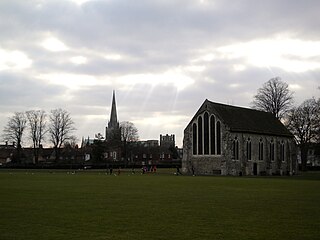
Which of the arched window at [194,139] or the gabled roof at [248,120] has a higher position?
the gabled roof at [248,120]

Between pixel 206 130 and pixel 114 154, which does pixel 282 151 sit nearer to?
pixel 206 130

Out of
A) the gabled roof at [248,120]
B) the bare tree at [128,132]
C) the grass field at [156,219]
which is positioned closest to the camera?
the grass field at [156,219]

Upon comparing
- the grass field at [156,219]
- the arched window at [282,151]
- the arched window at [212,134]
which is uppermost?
the arched window at [212,134]

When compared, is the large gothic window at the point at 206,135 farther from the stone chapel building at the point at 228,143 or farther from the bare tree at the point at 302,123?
the bare tree at the point at 302,123

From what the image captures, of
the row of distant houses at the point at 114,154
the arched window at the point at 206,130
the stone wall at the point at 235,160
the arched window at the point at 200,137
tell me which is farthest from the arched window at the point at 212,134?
the row of distant houses at the point at 114,154

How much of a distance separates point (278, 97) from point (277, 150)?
33.3ft

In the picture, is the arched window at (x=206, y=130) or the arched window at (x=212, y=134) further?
the arched window at (x=206, y=130)

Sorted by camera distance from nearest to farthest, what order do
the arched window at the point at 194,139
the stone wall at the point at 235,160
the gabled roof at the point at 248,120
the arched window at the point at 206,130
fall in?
Answer: the stone wall at the point at 235,160 < the arched window at the point at 206,130 < the gabled roof at the point at 248,120 < the arched window at the point at 194,139

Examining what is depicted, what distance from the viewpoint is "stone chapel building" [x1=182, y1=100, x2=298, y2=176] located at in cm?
7044

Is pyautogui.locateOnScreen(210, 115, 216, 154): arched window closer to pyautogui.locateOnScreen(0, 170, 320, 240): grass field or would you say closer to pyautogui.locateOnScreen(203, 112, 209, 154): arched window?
pyautogui.locateOnScreen(203, 112, 209, 154): arched window

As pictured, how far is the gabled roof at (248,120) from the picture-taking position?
238 feet

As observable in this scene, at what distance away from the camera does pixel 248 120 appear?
78.1 meters

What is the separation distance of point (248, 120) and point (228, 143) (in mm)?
10047

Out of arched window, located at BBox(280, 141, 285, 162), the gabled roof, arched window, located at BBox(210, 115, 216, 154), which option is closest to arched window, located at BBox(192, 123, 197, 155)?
the gabled roof
